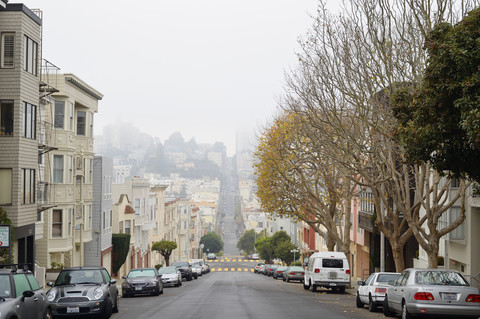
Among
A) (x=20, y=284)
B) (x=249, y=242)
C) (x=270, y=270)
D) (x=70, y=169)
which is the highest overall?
(x=70, y=169)

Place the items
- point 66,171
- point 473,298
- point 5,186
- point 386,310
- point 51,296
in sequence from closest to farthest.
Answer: point 473,298 → point 51,296 → point 386,310 → point 5,186 → point 66,171

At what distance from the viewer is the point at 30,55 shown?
1236 inches

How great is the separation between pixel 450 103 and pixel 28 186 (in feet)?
72.2

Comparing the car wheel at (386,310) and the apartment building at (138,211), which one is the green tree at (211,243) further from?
the car wheel at (386,310)

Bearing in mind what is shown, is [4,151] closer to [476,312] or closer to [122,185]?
[476,312]

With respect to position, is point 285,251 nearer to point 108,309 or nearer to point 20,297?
point 108,309

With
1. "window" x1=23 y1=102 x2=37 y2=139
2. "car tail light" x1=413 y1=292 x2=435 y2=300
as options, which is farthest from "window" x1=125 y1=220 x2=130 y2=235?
"car tail light" x1=413 y1=292 x2=435 y2=300

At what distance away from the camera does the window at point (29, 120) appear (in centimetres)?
3078

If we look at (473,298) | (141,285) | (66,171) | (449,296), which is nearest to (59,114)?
(66,171)

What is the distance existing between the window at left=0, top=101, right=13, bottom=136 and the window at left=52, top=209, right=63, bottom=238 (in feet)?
36.4

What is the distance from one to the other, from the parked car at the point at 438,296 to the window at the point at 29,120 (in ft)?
65.6

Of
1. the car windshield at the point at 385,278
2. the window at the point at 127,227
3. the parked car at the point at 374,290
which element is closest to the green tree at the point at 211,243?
the window at the point at 127,227

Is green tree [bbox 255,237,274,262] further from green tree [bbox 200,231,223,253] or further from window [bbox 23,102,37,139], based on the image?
window [bbox 23,102,37,139]

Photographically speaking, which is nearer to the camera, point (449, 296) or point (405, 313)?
point (449, 296)
